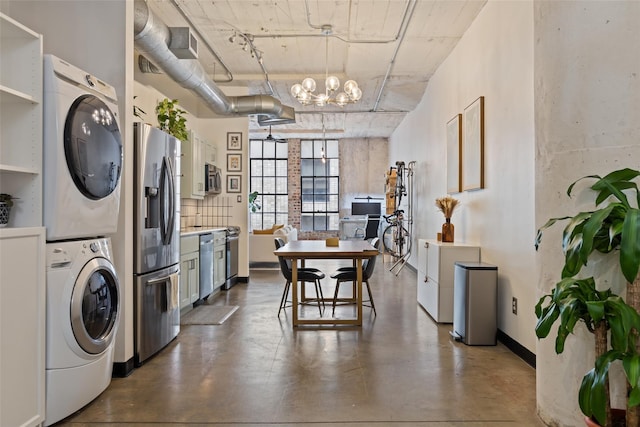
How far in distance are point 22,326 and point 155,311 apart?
4.52 feet

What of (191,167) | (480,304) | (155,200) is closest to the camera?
(155,200)

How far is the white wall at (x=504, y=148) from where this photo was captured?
11.3 ft

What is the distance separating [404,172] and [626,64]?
8170mm

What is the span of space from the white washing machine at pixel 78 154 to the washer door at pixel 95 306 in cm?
24

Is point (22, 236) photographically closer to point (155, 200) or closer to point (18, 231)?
point (18, 231)

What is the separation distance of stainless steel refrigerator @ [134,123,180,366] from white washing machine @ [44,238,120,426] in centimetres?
49

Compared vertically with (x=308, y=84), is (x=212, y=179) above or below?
below

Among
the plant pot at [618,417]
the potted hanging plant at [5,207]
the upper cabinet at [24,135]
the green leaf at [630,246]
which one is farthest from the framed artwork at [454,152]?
the potted hanging plant at [5,207]

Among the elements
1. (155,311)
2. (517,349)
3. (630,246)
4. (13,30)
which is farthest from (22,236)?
(517,349)

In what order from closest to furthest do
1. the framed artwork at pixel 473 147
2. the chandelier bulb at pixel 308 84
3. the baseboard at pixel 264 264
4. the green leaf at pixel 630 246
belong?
the green leaf at pixel 630 246 < the framed artwork at pixel 473 147 < the chandelier bulb at pixel 308 84 < the baseboard at pixel 264 264

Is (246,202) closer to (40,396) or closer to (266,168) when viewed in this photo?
(40,396)

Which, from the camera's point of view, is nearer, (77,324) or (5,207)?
(5,207)

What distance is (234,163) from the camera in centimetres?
729

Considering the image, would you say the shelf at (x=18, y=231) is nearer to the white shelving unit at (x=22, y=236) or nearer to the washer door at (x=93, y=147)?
the white shelving unit at (x=22, y=236)
